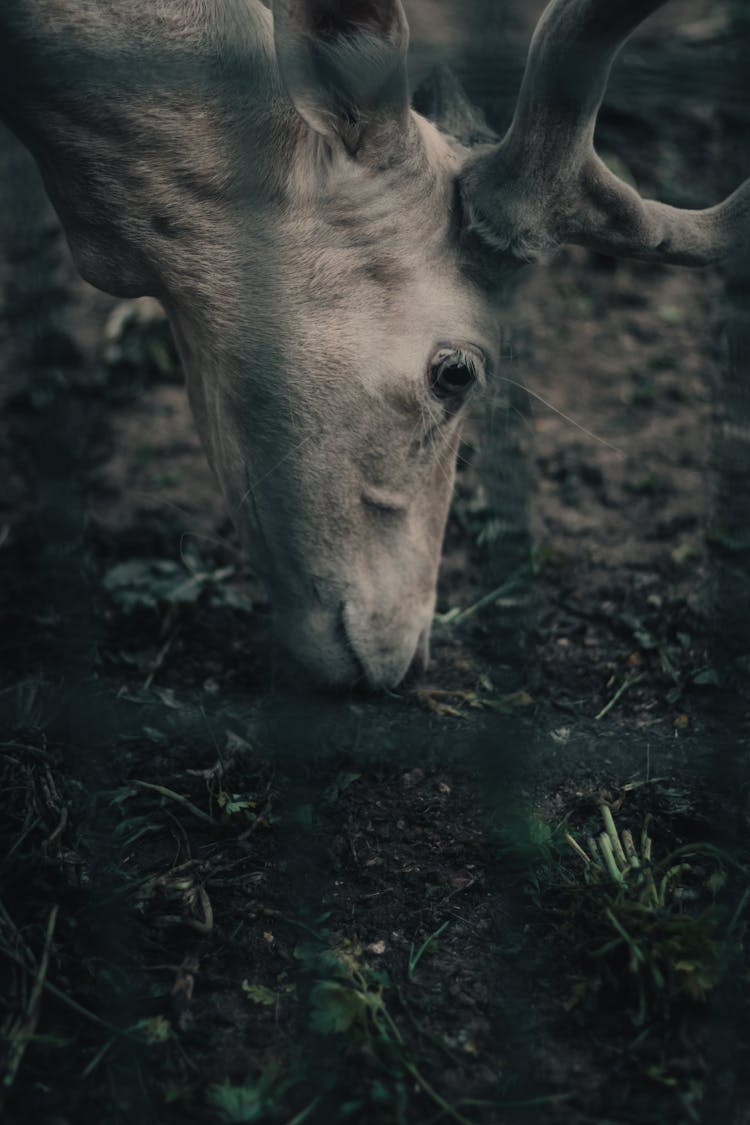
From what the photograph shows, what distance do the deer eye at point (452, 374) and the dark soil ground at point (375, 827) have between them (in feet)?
0.53

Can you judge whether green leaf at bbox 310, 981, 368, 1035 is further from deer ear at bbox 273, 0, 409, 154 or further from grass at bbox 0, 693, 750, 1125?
deer ear at bbox 273, 0, 409, 154

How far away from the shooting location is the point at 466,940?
6.29 ft

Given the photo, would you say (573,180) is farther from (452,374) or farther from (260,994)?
(260,994)

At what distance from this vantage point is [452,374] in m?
2.12

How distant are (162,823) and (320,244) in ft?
3.77

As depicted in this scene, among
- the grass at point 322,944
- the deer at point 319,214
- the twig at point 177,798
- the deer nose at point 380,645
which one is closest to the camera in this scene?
the grass at point 322,944

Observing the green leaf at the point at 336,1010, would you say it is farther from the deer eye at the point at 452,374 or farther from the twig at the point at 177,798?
the deer eye at the point at 452,374

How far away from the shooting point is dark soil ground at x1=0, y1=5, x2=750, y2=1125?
1.66 meters

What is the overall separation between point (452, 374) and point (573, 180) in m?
0.42

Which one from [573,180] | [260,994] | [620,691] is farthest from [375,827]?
[573,180]

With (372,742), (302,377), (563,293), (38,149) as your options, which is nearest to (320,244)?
(302,377)

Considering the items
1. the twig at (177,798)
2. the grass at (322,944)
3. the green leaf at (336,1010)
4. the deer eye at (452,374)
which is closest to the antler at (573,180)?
the deer eye at (452,374)

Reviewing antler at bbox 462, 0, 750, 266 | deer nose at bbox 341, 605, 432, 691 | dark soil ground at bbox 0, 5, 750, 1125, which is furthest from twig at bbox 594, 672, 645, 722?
antler at bbox 462, 0, 750, 266

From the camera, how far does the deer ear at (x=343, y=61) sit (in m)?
1.87
